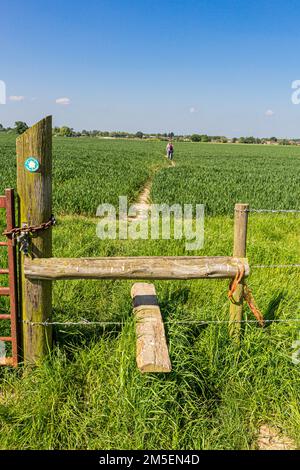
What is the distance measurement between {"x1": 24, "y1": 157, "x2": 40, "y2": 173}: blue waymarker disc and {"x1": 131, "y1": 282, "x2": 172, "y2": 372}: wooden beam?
4.71ft

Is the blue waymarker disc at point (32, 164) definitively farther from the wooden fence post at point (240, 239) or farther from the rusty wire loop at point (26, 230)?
the wooden fence post at point (240, 239)

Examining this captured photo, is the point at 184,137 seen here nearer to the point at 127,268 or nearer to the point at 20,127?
the point at 20,127

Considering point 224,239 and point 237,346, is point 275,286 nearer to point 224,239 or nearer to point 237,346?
point 237,346

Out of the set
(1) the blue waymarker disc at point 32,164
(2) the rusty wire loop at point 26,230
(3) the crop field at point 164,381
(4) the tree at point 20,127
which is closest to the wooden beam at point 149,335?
(3) the crop field at point 164,381

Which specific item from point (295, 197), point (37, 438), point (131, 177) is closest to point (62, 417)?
point (37, 438)

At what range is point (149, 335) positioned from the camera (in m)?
2.96

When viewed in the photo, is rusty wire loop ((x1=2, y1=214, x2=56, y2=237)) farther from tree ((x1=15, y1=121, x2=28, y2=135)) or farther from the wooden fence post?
tree ((x1=15, y1=121, x2=28, y2=135))

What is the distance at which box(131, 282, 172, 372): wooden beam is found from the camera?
2641 millimetres

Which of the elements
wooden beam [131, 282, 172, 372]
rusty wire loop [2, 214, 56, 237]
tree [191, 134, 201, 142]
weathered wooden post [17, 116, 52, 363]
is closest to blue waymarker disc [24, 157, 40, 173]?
weathered wooden post [17, 116, 52, 363]

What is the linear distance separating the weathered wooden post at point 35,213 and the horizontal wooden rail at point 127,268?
0.39 feet

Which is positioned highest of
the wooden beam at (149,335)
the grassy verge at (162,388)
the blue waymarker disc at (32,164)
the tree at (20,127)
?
the tree at (20,127)

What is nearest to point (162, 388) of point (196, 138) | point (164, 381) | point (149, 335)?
point (164, 381)

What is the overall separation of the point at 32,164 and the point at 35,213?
357mm

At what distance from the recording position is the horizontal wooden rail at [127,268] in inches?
114
